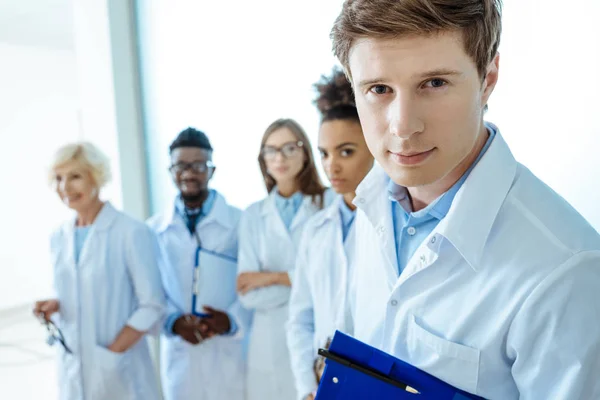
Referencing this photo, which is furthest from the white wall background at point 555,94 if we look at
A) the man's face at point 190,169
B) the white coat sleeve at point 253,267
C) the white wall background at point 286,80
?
the man's face at point 190,169

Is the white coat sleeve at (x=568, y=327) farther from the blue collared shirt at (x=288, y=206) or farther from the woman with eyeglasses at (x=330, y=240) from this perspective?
the blue collared shirt at (x=288, y=206)

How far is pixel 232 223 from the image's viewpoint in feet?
6.86

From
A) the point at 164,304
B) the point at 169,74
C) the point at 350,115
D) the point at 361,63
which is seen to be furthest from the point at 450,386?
the point at 169,74

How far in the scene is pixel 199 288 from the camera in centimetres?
201

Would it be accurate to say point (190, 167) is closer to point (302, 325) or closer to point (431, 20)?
point (302, 325)

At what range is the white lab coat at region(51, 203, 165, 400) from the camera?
6.09 ft

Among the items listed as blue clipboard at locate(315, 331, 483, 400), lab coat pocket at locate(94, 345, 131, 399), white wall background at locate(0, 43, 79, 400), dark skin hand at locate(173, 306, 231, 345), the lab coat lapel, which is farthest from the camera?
white wall background at locate(0, 43, 79, 400)

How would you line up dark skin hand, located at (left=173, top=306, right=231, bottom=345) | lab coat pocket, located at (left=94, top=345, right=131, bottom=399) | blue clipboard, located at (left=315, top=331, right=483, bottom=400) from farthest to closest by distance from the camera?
dark skin hand, located at (left=173, top=306, right=231, bottom=345), lab coat pocket, located at (left=94, top=345, right=131, bottom=399), blue clipboard, located at (left=315, top=331, right=483, bottom=400)

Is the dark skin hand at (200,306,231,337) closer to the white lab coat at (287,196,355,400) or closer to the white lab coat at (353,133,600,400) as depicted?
the white lab coat at (287,196,355,400)

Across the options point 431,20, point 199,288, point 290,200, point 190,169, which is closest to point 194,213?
point 190,169

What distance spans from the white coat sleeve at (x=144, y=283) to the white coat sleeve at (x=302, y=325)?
24.7 inches

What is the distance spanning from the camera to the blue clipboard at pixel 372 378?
778 mm

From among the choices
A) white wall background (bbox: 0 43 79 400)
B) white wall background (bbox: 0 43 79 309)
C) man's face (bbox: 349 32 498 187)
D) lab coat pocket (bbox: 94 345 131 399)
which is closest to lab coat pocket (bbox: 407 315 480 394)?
man's face (bbox: 349 32 498 187)

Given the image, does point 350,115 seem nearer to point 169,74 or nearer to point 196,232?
point 196,232
